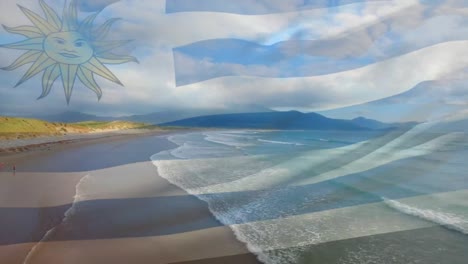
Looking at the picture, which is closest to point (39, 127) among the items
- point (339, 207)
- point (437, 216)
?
point (339, 207)

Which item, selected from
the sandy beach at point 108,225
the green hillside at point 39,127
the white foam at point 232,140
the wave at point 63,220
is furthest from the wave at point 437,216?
the green hillside at point 39,127

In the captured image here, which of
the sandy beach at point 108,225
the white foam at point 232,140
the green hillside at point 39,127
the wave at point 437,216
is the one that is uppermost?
the green hillside at point 39,127

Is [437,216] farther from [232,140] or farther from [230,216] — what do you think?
[232,140]

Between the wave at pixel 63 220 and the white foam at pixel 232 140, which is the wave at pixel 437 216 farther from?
the white foam at pixel 232 140

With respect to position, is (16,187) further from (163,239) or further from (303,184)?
(303,184)

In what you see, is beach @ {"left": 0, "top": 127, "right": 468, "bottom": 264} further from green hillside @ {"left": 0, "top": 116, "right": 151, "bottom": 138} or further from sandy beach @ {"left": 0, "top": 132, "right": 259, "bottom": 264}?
green hillside @ {"left": 0, "top": 116, "right": 151, "bottom": 138}

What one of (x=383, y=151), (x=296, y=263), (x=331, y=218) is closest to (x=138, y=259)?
(x=296, y=263)

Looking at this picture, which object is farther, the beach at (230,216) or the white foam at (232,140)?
the white foam at (232,140)
